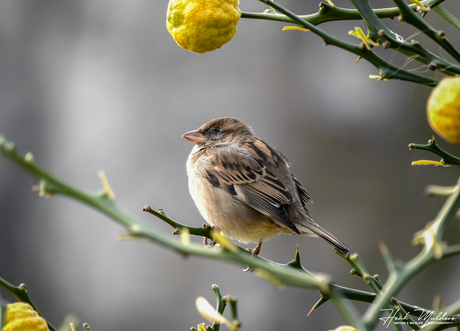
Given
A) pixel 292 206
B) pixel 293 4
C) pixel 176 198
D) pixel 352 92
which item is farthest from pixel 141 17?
pixel 292 206

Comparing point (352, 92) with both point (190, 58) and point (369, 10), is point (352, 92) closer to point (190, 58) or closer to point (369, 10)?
point (190, 58)

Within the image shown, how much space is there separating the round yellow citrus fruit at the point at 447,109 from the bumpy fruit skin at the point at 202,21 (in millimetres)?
544

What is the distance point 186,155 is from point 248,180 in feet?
9.98


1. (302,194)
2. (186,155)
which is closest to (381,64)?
(302,194)

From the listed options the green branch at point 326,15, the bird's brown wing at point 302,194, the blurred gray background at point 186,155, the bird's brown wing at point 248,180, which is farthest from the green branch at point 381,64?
the blurred gray background at point 186,155

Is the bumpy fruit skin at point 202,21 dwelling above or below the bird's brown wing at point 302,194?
above

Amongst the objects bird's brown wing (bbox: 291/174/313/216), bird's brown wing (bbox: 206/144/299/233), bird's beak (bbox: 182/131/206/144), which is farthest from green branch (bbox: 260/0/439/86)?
bird's beak (bbox: 182/131/206/144)

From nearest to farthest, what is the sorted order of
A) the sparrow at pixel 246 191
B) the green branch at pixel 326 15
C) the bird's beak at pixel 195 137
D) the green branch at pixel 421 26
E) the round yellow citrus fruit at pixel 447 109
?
the round yellow citrus fruit at pixel 447 109 → the green branch at pixel 421 26 → the green branch at pixel 326 15 → the sparrow at pixel 246 191 → the bird's beak at pixel 195 137

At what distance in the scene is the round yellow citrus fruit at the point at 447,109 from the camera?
613 millimetres

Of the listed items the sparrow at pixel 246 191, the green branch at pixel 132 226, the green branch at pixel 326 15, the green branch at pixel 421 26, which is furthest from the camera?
the sparrow at pixel 246 191

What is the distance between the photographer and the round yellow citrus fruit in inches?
24.1

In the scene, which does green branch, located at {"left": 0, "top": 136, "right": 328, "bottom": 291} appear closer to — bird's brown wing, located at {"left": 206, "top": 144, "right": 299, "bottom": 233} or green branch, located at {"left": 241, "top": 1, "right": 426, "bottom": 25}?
green branch, located at {"left": 241, "top": 1, "right": 426, "bottom": 25}

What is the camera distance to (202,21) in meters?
1.05

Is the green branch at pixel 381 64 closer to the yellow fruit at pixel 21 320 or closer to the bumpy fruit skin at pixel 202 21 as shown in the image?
the bumpy fruit skin at pixel 202 21
